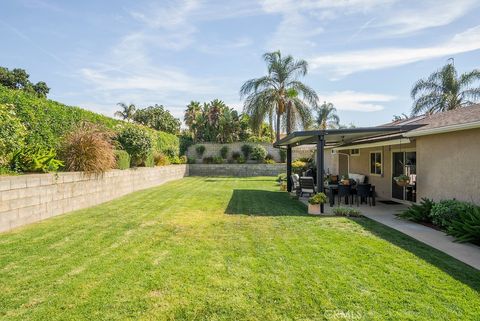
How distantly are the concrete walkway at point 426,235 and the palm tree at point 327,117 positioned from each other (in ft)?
111

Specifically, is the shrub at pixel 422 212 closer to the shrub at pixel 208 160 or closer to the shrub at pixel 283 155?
the shrub at pixel 283 155

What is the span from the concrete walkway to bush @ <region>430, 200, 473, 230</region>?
0.99 ft

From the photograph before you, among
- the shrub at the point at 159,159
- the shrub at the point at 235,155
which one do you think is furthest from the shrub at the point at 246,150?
the shrub at the point at 159,159

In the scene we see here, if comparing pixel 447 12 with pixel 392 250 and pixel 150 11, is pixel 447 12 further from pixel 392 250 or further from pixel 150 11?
pixel 150 11

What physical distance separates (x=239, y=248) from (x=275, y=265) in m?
1.09

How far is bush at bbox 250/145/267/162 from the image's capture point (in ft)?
96.2

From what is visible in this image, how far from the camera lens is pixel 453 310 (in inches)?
134

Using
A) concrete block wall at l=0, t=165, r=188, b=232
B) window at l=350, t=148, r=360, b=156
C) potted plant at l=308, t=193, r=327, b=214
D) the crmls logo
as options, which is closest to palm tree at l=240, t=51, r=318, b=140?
window at l=350, t=148, r=360, b=156

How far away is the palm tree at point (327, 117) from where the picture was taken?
42750 mm

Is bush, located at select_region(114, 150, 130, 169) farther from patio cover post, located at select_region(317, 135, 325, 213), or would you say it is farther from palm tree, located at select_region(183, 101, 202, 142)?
palm tree, located at select_region(183, 101, 202, 142)

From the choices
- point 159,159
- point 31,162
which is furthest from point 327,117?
point 31,162

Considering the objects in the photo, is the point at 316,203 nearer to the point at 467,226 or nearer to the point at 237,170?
the point at 467,226

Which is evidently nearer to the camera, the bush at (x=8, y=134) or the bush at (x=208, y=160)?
the bush at (x=8, y=134)

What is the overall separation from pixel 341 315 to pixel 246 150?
27.6 metres
